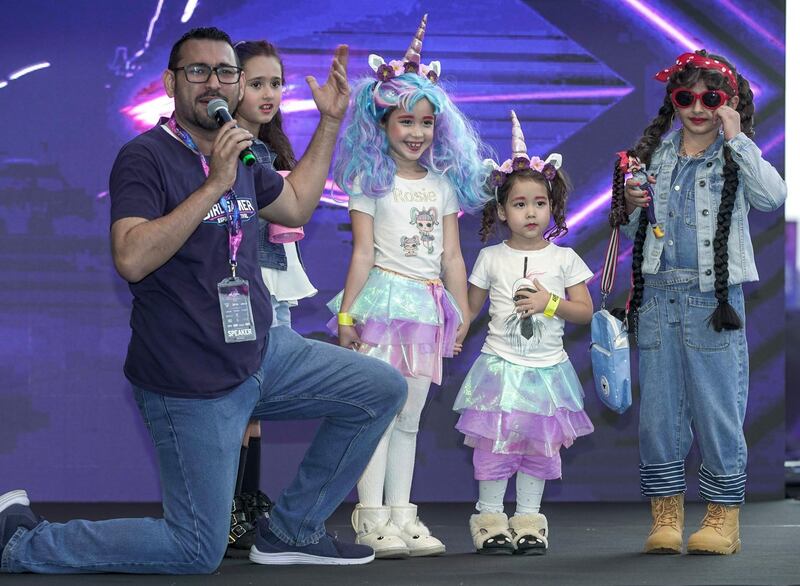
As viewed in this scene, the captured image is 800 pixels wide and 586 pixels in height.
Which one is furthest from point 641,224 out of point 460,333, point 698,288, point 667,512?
point 667,512

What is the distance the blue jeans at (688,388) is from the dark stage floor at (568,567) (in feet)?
0.92

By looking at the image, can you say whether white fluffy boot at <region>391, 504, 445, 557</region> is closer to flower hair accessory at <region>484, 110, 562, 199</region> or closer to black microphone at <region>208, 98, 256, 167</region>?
flower hair accessory at <region>484, 110, 562, 199</region>

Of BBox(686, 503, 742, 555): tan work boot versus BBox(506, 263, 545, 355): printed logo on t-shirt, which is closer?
A: BBox(686, 503, 742, 555): tan work boot

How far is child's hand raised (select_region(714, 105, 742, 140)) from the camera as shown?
3.78m

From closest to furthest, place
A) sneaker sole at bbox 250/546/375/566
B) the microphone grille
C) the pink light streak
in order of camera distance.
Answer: the microphone grille < sneaker sole at bbox 250/546/375/566 < the pink light streak

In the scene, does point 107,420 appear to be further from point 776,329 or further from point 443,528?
point 776,329

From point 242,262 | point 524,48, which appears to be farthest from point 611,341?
point 524,48

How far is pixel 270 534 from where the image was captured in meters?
3.65

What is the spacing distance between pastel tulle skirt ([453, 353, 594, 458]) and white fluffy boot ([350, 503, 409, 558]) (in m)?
0.41

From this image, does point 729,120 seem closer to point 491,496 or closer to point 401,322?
point 401,322

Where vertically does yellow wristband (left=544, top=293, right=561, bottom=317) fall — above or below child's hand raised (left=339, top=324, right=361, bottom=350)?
above

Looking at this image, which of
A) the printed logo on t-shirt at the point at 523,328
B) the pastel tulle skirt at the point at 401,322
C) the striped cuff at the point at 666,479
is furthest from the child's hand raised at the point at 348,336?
the striped cuff at the point at 666,479

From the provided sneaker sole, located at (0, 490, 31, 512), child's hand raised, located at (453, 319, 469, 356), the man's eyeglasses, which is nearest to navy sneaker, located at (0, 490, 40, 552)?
sneaker sole, located at (0, 490, 31, 512)

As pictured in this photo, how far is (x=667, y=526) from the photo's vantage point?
391 cm
